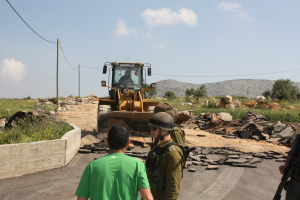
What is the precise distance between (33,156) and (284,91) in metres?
63.2

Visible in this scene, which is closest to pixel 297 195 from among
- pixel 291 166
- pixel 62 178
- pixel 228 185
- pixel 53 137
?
pixel 291 166

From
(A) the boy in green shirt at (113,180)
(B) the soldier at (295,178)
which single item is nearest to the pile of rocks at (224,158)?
(B) the soldier at (295,178)

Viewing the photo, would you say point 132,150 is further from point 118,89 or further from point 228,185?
point 228,185

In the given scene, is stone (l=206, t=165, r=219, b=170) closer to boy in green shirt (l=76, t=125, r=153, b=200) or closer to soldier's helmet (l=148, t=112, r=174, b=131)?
soldier's helmet (l=148, t=112, r=174, b=131)

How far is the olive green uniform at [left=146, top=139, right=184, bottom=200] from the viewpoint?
3.37 meters

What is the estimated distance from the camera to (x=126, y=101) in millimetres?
14570

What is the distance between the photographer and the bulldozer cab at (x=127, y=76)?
15320 millimetres

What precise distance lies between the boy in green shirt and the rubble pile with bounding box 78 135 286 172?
280 inches

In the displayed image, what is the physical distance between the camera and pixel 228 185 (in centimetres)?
804

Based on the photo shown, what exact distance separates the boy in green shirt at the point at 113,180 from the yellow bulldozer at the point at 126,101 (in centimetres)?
1037

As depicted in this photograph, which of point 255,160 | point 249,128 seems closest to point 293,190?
point 255,160

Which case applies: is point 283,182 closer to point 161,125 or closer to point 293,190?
point 293,190

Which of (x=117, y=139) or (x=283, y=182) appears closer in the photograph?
(x=117, y=139)

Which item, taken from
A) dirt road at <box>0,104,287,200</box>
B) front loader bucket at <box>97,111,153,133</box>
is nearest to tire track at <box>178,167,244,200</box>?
dirt road at <box>0,104,287,200</box>
